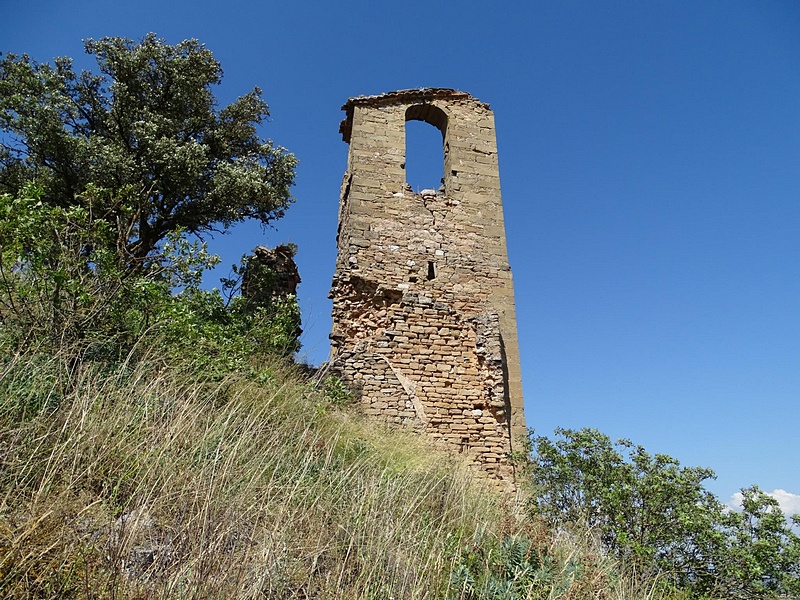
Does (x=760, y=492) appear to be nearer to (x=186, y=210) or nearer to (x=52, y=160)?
(x=186, y=210)

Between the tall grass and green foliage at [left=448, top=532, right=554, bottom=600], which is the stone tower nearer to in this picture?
the tall grass

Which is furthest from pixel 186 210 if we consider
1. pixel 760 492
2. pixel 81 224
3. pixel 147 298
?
pixel 760 492

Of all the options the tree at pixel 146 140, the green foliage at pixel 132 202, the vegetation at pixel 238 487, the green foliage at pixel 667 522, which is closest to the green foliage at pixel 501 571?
the vegetation at pixel 238 487

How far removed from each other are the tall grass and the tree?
24.1 ft

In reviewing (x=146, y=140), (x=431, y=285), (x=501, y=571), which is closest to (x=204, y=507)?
(x=501, y=571)

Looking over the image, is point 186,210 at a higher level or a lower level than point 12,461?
higher

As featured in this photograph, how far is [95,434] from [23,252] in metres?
2.41

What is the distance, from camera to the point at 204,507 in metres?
2.99

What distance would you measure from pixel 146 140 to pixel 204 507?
10098mm

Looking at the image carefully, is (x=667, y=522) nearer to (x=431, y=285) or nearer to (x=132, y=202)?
(x=431, y=285)

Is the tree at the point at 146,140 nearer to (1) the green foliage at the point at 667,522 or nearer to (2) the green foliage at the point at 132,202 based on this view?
(2) the green foliage at the point at 132,202

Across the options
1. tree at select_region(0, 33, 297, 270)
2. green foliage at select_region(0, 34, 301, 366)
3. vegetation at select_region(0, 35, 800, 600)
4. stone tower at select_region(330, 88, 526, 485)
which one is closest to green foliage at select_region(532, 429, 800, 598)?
vegetation at select_region(0, 35, 800, 600)

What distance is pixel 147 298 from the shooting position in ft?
18.6

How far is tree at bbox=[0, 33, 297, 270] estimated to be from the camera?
10.7 meters
